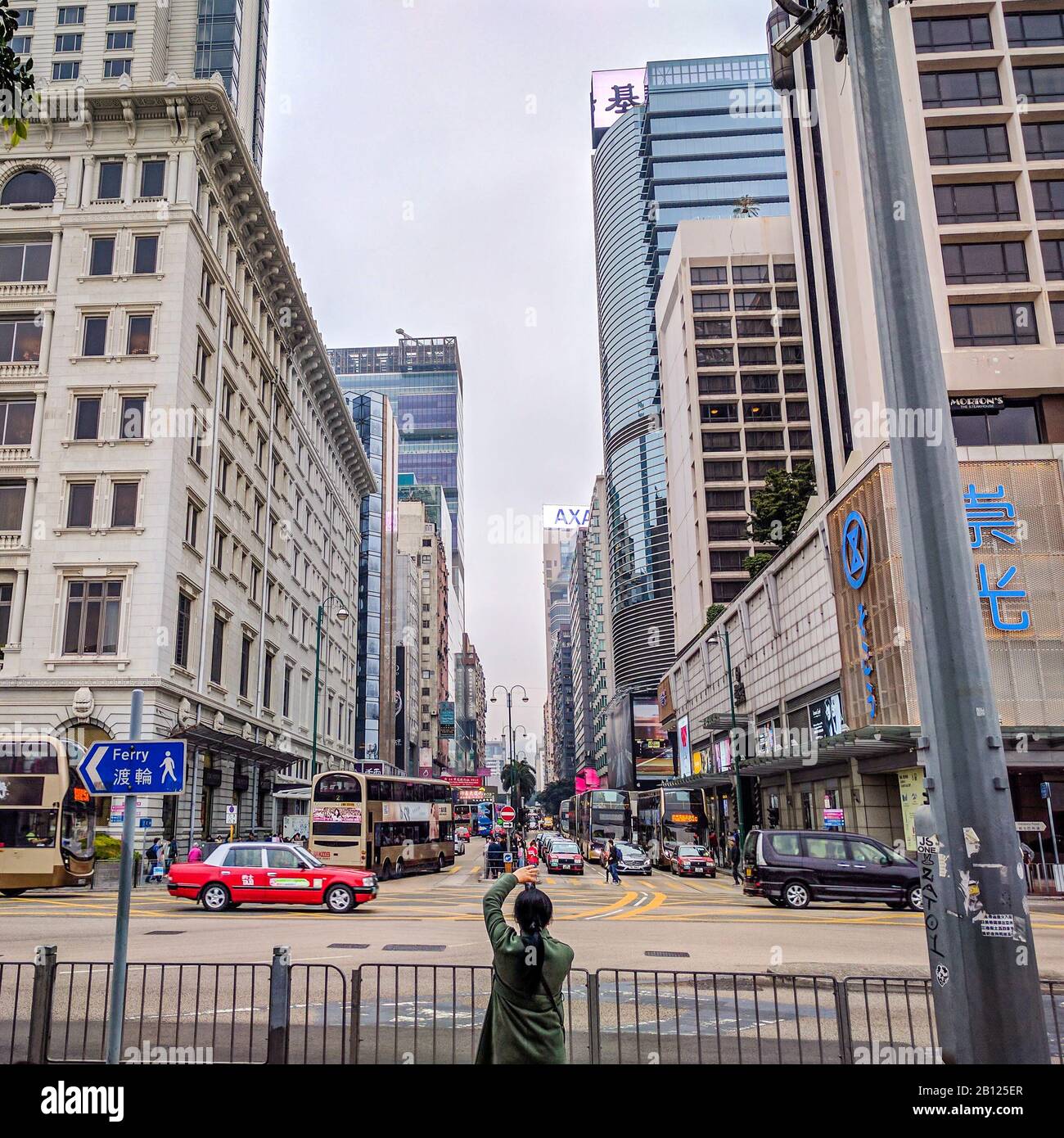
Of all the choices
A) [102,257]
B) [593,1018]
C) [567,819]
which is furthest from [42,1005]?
[567,819]

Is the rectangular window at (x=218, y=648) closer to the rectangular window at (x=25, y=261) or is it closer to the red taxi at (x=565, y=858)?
the rectangular window at (x=25, y=261)

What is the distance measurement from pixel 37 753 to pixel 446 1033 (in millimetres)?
20073

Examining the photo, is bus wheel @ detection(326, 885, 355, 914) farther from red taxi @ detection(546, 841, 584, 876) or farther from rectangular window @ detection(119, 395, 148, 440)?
rectangular window @ detection(119, 395, 148, 440)

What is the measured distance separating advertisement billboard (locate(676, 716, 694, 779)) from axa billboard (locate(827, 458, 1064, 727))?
37.9m

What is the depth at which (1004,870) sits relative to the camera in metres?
5.06

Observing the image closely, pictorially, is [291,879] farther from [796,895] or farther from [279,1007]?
[279,1007]

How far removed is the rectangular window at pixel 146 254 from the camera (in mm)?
39375

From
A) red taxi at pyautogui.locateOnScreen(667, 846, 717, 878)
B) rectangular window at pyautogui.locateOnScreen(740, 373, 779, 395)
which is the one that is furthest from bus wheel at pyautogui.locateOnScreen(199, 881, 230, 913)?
rectangular window at pyautogui.locateOnScreen(740, 373, 779, 395)

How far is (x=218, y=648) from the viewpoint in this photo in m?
43.6

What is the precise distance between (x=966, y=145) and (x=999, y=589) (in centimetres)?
1989

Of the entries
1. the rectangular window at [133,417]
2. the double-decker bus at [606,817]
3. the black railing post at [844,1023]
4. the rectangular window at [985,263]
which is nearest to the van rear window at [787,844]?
the black railing post at [844,1023]

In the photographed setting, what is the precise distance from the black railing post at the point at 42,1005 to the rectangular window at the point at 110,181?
131 ft

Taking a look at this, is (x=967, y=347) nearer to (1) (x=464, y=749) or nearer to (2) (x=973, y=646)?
(2) (x=973, y=646)

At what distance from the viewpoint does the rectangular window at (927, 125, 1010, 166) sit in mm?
39812
